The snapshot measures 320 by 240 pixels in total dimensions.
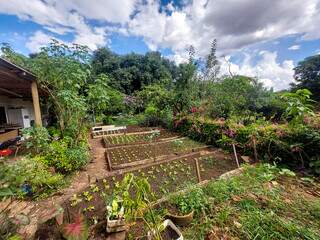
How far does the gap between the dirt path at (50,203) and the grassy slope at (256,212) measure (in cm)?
222

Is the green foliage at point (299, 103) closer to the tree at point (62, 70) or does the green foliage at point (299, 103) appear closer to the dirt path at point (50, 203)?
the dirt path at point (50, 203)

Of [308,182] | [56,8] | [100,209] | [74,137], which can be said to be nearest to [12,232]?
[100,209]

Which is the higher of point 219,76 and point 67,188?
point 219,76

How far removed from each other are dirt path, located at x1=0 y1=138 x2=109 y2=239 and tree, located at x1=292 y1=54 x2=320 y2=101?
22.4 metres

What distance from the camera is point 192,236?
2199mm

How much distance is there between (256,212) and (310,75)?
22998 mm

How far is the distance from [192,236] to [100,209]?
1.66 metres

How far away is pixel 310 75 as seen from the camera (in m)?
18.2

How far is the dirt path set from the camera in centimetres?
248

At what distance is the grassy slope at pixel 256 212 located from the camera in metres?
2.05

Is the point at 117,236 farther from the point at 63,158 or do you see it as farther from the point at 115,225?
the point at 63,158

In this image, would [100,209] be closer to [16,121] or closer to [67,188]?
[67,188]

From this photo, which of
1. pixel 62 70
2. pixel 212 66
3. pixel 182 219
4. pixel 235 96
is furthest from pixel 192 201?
pixel 212 66

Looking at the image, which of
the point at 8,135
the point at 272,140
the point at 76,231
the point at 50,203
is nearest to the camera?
the point at 76,231
